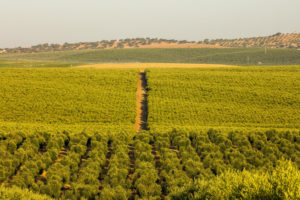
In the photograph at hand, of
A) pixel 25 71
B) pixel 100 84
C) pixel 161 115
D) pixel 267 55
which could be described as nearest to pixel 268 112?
pixel 161 115

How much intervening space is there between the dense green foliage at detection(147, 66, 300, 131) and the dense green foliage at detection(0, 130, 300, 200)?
734 cm

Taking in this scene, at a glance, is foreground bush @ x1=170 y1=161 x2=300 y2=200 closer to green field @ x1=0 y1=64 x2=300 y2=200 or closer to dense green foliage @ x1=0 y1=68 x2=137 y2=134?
green field @ x1=0 y1=64 x2=300 y2=200

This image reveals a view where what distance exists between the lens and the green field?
18.1 metres

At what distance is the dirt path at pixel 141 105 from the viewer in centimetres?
3916

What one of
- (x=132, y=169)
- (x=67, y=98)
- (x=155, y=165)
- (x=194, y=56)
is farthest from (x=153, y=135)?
(x=194, y=56)

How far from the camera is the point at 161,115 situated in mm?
41500

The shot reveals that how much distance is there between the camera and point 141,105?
45406 mm

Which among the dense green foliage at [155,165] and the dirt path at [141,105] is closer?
the dense green foliage at [155,165]

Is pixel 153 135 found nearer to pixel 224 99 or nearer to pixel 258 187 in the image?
pixel 258 187

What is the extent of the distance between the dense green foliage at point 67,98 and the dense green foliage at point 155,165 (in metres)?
8.40

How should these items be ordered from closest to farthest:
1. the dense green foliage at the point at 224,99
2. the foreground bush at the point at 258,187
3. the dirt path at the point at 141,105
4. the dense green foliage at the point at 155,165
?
the foreground bush at the point at 258,187 → the dense green foliage at the point at 155,165 → the dirt path at the point at 141,105 → the dense green foliage at the point at 224,99

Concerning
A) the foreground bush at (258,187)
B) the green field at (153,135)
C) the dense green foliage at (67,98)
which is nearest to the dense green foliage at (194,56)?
the green field at (153,135)

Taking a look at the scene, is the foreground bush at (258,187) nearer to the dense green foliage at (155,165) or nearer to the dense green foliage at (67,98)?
the dense green foliage at (155,165)

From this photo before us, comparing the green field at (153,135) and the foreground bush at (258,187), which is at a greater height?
the foreground bush at (258,187)
